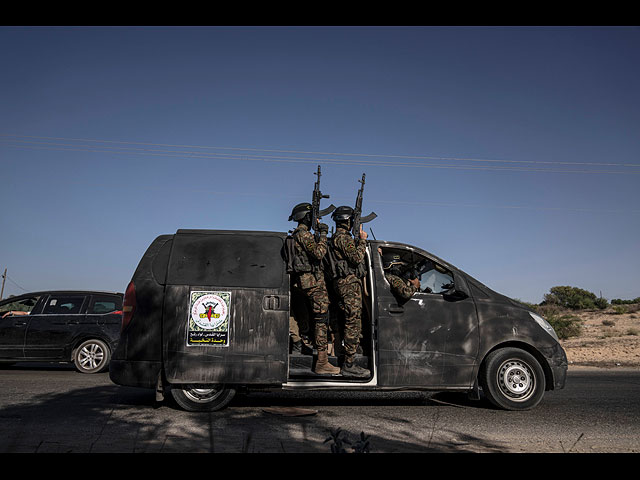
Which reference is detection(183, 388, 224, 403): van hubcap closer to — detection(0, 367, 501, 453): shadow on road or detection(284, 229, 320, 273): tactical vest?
detection(0, 367, 501, 453): shadow on road

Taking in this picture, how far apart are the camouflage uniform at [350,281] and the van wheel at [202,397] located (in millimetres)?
1592

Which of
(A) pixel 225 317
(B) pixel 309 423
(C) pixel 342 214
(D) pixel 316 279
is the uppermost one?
(C) pixel 342 214

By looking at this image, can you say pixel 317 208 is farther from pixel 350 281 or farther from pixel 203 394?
pixel 203 394

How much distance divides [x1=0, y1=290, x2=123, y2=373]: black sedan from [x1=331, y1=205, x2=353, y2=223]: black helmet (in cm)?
606

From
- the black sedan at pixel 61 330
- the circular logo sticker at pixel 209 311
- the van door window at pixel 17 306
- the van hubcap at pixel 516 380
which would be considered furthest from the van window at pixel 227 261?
the van door window at pixel 17 306

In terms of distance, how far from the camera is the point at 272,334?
19.0 ft

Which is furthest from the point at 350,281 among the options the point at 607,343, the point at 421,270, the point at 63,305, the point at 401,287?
the point at 607,343

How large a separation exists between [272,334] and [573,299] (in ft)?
120

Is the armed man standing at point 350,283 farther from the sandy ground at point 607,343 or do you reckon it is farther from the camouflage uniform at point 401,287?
the sandy ground at point 607,343

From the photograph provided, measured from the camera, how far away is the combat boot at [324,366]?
19.7ft

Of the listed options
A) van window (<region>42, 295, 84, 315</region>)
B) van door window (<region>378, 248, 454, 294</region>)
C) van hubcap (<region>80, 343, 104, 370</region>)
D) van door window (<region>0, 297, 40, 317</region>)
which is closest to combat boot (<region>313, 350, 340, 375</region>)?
van door window (<region>378, 248, 454, 294</region>)

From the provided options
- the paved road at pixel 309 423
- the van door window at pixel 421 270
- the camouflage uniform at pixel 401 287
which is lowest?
the paved road at pixel 309 423

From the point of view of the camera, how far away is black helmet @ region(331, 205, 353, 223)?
22.1 ft
